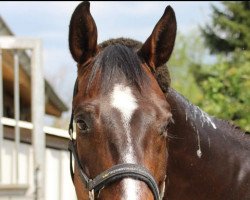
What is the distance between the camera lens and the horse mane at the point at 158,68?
10.5ft

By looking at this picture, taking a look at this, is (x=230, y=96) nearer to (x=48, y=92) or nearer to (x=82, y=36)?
(x=48, y=92)

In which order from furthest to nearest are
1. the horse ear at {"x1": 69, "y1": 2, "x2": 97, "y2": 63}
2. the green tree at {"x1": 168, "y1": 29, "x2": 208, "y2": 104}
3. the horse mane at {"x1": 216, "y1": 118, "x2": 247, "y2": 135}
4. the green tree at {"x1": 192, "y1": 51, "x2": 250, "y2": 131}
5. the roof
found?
the green tree at {"x1": 168, "y1": 29, "x2": 208, "y2": 104}
the green tree at {"x1": 192, "y1": 51, "x2": 250, "y2": 131}
the roof
the horse mane at {"x1": 216, "y1": 118, "x2": 247, "y2": 135}
the horse ear at {"x1": 69, "y1": 2, "x2": 97, "y2": 63}

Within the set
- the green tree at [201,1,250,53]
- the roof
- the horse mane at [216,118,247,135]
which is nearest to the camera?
the horse mane at [216,118,247,135]

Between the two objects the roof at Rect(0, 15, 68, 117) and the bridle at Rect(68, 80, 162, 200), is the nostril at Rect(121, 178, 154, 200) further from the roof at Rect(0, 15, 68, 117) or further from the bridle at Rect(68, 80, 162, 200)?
the roof at Rect(0, 15, 68, 117)

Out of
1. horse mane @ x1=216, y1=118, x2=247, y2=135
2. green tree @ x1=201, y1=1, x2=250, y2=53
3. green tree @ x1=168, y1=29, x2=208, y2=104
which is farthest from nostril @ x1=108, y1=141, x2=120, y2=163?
green tree @ x1=168, y1=29, x2=208, y2=104

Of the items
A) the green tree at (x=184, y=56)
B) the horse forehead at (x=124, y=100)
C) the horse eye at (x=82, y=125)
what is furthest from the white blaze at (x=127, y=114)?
the green tree at (x=184, y=56)

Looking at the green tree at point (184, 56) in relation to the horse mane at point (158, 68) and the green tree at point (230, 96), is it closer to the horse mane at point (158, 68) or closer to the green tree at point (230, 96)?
the green tree at point (230, 96)

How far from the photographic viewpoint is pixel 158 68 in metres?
3.25

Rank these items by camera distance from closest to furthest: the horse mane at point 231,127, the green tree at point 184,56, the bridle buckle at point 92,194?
the bridle buckle at point 92,194 → the horse mane at point 231,127 → the green tree at point 184,56

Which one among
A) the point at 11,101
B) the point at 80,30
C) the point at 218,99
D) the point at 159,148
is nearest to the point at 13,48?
the point at 80,30

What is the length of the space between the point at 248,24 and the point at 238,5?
1.00 metres

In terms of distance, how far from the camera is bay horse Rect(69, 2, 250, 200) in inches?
110

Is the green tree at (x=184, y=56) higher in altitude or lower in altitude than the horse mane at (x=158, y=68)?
higher

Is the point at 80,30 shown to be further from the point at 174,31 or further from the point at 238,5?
the point at 238,5
